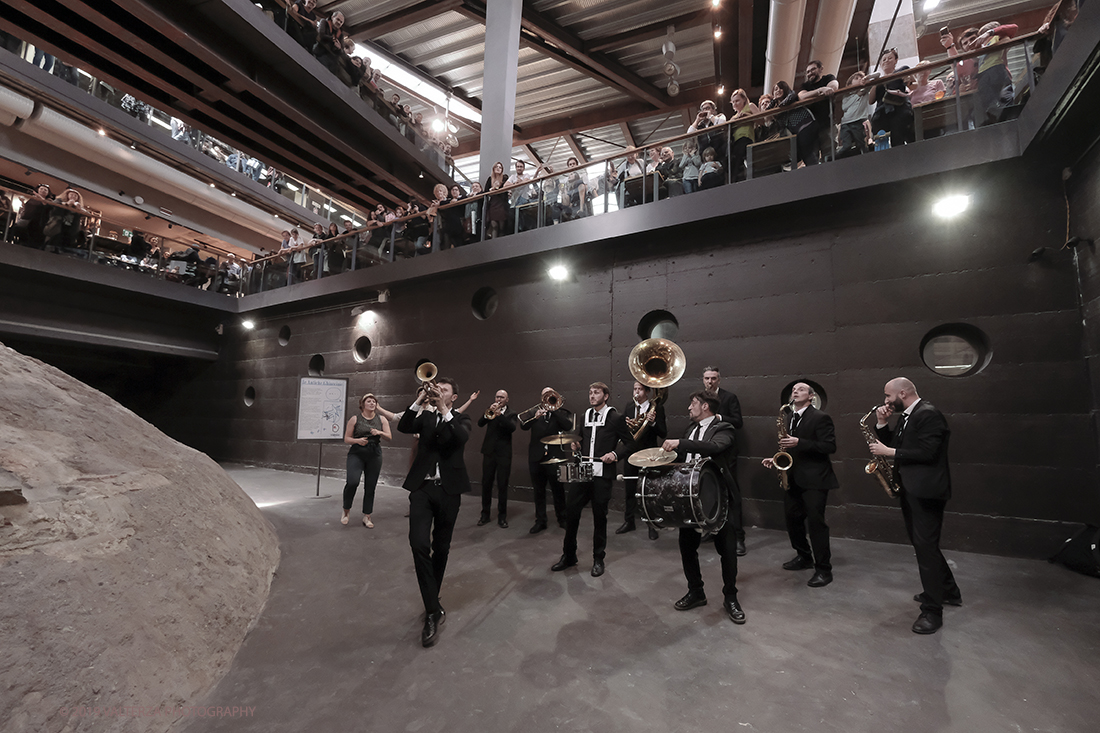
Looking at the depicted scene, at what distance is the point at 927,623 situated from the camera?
3203 millimetres

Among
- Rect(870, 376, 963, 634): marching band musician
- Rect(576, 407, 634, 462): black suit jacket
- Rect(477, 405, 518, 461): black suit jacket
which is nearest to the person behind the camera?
Rect(870, 376, 963, 634): marching band musician

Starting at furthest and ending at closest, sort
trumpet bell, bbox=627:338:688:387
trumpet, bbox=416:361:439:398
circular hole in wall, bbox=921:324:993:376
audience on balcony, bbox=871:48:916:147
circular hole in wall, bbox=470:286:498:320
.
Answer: circular hole in wall, bbox=470:286:498:320
audience on balcony, bbox=871:48:916:147
circular hole in wall, bbox=921:324:993:376
trumpet bell, bbox=627:338:688:387
trumpet, bbox=416:361:439:398

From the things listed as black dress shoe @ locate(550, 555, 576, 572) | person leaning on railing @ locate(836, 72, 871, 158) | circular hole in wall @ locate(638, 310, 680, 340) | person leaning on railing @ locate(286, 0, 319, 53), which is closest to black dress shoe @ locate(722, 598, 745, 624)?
black dress shoe @ locate(550, 555, 576, 572)

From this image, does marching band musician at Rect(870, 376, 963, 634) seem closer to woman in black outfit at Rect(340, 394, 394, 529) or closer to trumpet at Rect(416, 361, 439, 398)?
trumpet at Rect(416, 361, 439, 398)

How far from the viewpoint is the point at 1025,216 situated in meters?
5.11

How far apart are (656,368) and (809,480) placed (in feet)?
5.83

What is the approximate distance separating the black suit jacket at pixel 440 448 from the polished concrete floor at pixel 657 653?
0.99m

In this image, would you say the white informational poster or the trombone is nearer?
the trombone

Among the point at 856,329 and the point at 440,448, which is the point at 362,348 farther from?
the point at 856,329

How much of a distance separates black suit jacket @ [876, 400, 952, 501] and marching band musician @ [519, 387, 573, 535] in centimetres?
323

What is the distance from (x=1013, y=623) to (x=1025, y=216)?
4.27m

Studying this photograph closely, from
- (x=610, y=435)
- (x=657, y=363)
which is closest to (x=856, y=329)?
(x=657, y=363)

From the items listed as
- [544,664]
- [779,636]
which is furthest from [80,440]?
[779,636]

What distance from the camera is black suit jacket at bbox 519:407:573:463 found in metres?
5.68
